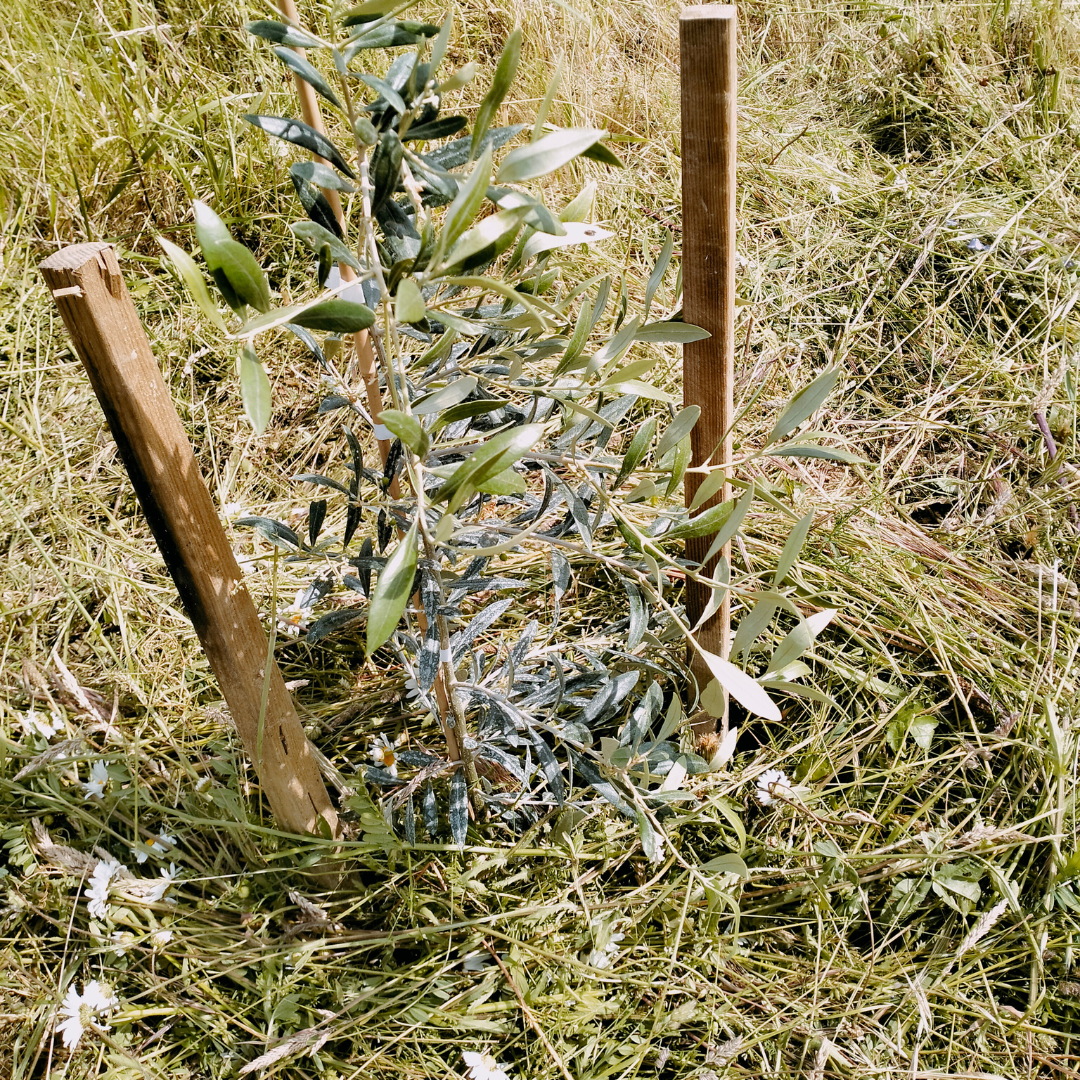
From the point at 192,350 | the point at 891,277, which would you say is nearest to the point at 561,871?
the point at 192,350

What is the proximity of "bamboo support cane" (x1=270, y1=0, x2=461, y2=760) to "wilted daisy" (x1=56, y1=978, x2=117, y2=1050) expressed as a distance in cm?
51

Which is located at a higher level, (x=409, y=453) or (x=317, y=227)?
(x=317, y=227)

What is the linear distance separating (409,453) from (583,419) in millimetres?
276

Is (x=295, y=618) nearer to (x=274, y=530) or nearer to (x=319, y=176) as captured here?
(x=274, y=530)

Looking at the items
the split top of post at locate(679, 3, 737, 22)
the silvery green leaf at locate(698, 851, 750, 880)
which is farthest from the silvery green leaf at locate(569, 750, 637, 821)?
the split top of post at locate(679, 3, 737, 22)

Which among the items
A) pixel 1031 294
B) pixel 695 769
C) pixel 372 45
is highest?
pixel 372 45

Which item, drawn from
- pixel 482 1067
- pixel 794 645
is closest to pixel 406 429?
pixel 794 645

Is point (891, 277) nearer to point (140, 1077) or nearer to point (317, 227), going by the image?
point (317, 227)

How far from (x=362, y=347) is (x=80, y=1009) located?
869 mm

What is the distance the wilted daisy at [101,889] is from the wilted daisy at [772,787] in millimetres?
899

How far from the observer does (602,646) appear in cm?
135

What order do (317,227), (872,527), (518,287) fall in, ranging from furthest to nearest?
(872,527) < (518,287) < (317,227)

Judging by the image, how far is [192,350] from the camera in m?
1.95

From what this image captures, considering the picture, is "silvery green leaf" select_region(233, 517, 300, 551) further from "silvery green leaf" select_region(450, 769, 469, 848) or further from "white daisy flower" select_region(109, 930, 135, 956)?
"white daisy flower" select_region(109, 930, 135, 956)
